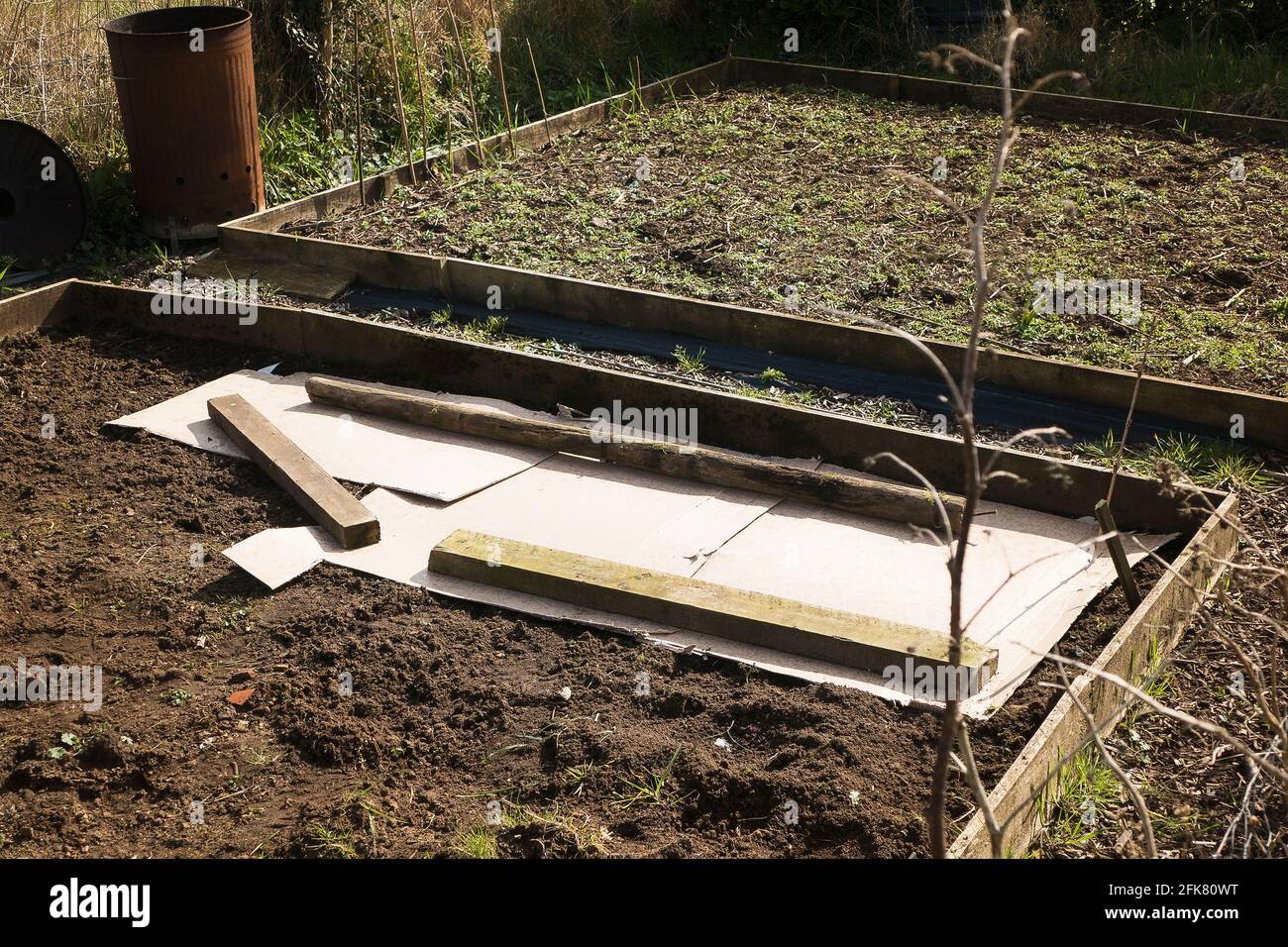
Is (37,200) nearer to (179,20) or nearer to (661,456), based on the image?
(179,20)

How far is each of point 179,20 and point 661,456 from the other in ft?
15.9

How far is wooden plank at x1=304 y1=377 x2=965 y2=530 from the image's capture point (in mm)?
4961

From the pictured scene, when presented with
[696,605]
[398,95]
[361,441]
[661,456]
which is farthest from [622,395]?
[398,95]

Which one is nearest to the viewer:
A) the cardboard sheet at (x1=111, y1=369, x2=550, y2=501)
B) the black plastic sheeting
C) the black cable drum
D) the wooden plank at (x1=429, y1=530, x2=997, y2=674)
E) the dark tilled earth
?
the dark tilled earth

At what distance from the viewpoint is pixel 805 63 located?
11992 mm

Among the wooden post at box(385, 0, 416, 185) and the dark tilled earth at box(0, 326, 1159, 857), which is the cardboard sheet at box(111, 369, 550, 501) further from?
the wooden post at box(385, 0, 416, 185)

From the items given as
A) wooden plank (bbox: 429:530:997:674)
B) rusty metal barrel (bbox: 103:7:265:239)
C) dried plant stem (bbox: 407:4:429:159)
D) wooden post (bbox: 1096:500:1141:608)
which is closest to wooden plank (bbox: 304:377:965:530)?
wooden post (bbox: 1096:500:1141:608)

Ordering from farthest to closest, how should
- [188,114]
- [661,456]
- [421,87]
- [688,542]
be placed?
[421,87] < [188,114] < [661,456] < [688,542]

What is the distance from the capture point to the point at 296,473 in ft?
17.1

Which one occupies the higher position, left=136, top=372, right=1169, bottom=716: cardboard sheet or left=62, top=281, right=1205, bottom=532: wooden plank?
left=62, top=281, right=1205, bottom=532: wooden plank

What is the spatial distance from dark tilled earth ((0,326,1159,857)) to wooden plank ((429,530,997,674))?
15 cm

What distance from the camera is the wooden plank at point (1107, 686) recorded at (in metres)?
3.13

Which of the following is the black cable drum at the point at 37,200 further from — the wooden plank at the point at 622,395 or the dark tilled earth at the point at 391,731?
the dark tilled earth at the point at 391,731

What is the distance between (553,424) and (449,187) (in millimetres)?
3691
